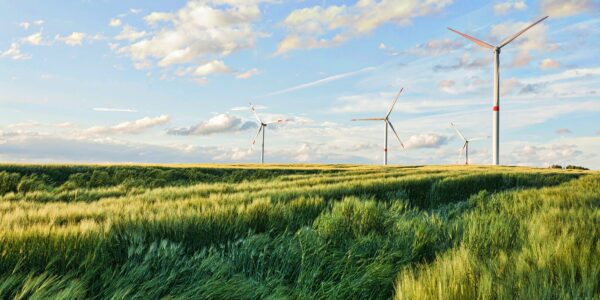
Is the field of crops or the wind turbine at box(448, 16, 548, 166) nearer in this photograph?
the field of crops

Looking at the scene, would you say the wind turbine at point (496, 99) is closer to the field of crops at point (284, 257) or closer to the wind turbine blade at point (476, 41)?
the wind turbine blade at point (476, 41)

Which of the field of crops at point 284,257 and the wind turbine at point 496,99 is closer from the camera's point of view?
the field of crops at point 284,257

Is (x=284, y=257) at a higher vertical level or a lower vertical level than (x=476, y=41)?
lower

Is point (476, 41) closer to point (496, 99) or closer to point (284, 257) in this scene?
point (496, 99)

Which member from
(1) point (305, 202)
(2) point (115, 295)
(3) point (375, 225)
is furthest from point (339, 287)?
(1) point (305, 202)

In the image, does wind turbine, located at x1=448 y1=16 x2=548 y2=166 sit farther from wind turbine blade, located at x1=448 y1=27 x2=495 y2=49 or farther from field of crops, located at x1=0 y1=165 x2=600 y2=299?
field of crops, located at x1=0 y1=165 x2=600 y2=299

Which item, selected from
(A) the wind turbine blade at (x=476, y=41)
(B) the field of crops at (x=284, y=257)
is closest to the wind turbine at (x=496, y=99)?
(A) the wind turbine blade at (x=476, y=41)

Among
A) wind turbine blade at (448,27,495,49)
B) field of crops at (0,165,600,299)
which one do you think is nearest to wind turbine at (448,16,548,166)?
wind turbine blade at (448,27,495,49)

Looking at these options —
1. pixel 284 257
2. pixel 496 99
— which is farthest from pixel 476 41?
pixel 284 257

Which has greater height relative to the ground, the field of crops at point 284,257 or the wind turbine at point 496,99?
the wind turbine at point 496,99

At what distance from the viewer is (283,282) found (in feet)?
11.8

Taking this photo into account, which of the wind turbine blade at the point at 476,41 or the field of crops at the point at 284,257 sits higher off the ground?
the wind turbine blade at the point at 476,41

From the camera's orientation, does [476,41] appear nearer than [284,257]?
No

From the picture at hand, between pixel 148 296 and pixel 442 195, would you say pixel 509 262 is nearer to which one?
pixel 148 296
